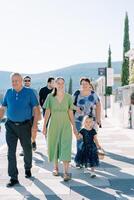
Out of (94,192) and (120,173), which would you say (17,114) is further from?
(120,173)

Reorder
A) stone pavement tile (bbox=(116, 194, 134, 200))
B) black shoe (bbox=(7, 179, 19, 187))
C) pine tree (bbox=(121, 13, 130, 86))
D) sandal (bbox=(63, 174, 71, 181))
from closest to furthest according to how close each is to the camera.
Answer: stone pavement tile (bbox=(116, 194, 134, 200)) < black shoe (bbox=(7, 179, 19, 187)) < sandal (bbox=(63, 174, 71, 181)) < pine tree (bbox=(121, 13, 130, 86))

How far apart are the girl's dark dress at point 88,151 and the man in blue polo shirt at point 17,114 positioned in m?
1.14

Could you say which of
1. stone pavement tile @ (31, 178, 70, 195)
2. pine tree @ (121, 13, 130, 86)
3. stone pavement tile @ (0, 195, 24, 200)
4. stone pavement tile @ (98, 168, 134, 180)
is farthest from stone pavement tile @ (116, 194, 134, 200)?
pine tree @ (121, 13, 130, 86)

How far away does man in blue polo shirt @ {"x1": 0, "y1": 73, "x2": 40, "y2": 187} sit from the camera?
8.71m

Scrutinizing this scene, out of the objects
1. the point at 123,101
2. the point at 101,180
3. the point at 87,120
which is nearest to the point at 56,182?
the point at 101,180

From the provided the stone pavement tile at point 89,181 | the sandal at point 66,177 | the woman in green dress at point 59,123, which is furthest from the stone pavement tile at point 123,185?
the woman in green dress at point 59,123

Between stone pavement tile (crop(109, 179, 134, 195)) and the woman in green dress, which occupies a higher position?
the woman in green dress

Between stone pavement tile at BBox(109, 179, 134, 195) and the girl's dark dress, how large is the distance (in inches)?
23.8

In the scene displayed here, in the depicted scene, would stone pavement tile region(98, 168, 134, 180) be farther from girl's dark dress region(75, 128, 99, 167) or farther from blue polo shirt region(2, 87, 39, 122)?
blue polo shirt region(2, 87, 39, 122)

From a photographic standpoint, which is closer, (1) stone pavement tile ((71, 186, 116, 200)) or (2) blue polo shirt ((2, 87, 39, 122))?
(1) stone pavement tile ((71, 186, 116, 200))

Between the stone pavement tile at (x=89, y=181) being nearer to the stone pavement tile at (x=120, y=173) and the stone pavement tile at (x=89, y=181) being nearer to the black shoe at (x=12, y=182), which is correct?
the stone pavement tile at (x=120, y=173)

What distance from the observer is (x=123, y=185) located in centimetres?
850

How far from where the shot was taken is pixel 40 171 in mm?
10016

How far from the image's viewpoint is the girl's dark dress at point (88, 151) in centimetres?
942
